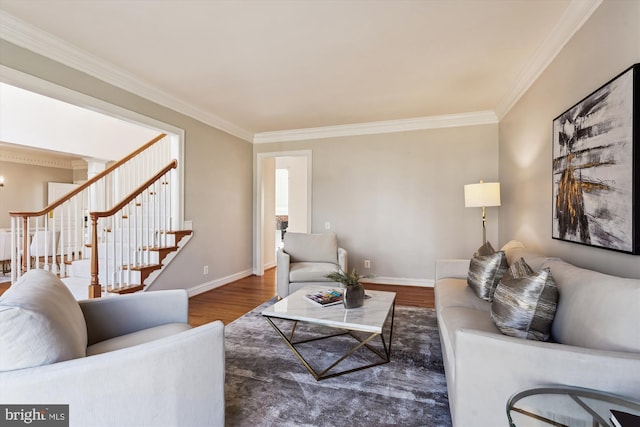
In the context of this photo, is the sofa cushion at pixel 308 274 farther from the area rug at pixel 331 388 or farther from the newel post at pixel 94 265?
the newel post at pixel 94 265

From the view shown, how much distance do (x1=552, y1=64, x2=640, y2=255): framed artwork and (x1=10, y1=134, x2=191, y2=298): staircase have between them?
3.84m

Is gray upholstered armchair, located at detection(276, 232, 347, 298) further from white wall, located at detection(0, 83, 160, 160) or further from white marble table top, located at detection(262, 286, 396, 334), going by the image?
white wall, located at detection(0, 83, 160, 160)

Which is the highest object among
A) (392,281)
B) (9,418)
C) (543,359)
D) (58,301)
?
(58,301)

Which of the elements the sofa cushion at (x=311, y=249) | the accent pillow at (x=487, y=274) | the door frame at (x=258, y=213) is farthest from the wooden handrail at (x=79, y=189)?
the accent pillow at (x=487, y=274)

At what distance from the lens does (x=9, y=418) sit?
3.13 feet

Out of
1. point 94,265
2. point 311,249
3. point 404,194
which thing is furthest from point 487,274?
point 94,265

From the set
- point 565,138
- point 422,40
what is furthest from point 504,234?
point 422,40

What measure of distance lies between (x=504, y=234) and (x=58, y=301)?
4270 mm

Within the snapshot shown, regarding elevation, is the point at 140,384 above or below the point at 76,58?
below

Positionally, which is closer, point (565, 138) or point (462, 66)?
point (565, 138)

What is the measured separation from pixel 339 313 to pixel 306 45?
7.08ft

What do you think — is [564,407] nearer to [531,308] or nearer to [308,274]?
Answer: [531,308]

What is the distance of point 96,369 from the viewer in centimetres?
102

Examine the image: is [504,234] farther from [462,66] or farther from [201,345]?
[201,345]
